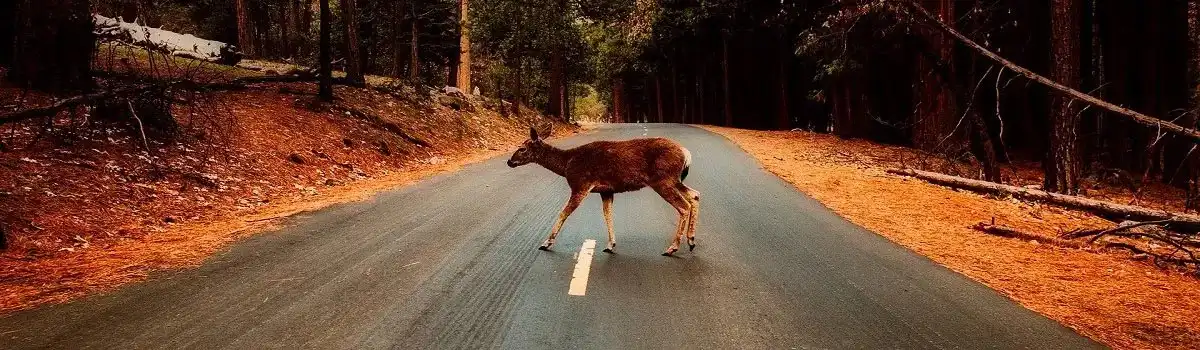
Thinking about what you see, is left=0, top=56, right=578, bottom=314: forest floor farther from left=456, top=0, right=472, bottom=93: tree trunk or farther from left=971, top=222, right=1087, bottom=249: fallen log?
left=456, top=0, right=472, bottom=93: tree trunk

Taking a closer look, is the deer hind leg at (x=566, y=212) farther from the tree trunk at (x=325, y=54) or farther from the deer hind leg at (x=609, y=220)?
the tree trunk at (x=325, y=54)

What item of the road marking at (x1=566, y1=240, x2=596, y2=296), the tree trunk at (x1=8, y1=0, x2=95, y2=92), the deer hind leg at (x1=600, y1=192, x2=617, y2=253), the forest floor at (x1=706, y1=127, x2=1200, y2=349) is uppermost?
the tree trunk at (x1=8, y1=0, x2=95, y2=92)

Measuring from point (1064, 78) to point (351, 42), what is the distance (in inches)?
690

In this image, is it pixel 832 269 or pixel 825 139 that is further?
pixel 825 139

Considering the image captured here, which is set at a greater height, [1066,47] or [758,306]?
[1066,47]

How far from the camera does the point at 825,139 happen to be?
90.1ft

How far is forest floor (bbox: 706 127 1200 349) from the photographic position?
189 inches

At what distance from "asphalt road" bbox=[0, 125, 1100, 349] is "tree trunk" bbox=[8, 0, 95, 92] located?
5681 mm

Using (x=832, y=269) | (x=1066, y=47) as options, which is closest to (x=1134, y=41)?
(x=1066, y=47)

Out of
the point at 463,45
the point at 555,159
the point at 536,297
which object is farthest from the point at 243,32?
the point at 536,297

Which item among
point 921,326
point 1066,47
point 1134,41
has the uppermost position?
point 1134,41

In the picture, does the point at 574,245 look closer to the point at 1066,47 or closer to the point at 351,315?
the point at 351,315

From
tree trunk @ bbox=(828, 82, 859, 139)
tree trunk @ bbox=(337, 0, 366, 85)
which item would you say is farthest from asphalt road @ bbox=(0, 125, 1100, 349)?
tree trunk @ bbox=(828, 82, 859, 139)

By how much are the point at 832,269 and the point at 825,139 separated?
75.2 feet
